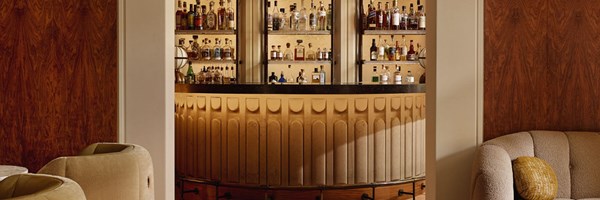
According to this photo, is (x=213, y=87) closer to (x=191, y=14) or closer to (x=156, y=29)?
(x=156, y=29)

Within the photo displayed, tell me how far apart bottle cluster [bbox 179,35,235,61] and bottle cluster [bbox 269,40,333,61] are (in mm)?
499

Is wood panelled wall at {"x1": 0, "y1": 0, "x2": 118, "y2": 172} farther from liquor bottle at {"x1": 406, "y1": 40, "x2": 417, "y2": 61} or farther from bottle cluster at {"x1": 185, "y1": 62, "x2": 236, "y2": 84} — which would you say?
liquor bottle at {"x1": 406, "y1": 40, "x2": 417, "y2": 61}

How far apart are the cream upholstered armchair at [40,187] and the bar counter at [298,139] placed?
329cm

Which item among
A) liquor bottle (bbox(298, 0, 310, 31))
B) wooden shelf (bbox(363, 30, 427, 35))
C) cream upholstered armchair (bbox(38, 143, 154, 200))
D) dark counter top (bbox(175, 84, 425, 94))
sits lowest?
cream upholstered armchair (bbox(38, 143, 154, 200))

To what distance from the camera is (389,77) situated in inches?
298

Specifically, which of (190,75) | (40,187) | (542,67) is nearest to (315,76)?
(190,75)

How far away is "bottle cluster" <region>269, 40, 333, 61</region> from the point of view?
7293mm

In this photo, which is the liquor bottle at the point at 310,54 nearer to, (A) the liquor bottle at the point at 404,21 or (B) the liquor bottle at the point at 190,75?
(A) the liquor bottle at the point at 404,21

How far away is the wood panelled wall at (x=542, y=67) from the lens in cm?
385

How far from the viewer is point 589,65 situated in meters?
3.86

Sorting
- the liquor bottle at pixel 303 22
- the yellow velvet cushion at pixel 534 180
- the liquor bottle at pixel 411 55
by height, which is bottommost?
the yellow velvet cushion at pixel 534 180

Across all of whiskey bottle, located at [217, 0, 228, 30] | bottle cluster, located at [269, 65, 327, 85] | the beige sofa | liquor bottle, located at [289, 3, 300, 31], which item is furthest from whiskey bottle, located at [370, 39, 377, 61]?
the beige sofa

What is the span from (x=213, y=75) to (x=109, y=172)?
17.5 ft


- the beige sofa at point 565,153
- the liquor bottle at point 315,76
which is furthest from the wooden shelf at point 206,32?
the beige sofa at point 565,153
